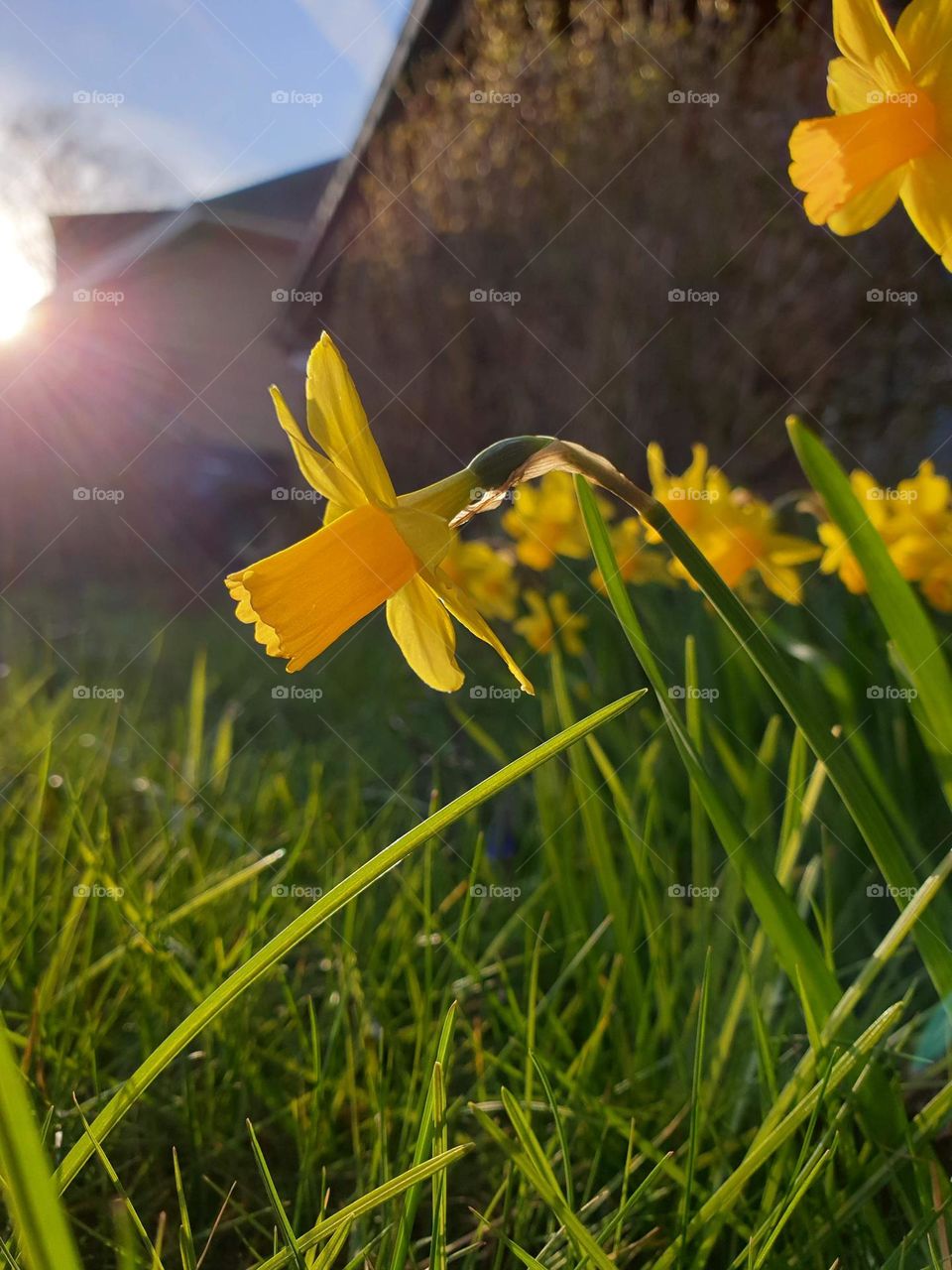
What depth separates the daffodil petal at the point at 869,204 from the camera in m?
0.63

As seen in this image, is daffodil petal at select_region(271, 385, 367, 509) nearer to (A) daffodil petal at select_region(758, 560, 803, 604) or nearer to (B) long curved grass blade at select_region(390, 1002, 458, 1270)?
(B) long curved grass blade at select_region(390, 1002, 458, 1270)

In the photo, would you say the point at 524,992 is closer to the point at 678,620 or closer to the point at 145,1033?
the point at 145,1033

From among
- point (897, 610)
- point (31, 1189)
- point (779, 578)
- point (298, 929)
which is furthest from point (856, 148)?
point (779, 578)

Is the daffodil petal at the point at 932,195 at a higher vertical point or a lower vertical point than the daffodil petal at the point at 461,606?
higher

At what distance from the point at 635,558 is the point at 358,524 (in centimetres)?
133

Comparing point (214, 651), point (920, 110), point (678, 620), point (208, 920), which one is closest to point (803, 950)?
point (920, 110)

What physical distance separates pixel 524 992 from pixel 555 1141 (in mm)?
251

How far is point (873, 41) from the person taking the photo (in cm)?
60

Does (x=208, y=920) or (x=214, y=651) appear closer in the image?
(x=208, y=920)

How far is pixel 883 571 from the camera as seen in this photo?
2.35 ft

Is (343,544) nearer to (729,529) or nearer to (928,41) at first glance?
(928,41)

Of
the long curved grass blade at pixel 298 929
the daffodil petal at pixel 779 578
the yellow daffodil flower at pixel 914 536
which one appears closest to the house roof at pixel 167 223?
the daffodil petal at pixel 779 578

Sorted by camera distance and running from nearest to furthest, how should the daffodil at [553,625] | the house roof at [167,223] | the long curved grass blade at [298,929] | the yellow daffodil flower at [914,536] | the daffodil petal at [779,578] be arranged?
1. the long curved grass blade at [298,929]
2. the yellow daffodil flower at [914,536]
3. the daffodil petal at [779,578]
4. the daffodil at [553,625]
5. the house roof at [167,223]

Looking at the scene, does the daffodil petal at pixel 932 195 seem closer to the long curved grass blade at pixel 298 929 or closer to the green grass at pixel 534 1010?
the green grass at pixel 534 1010
